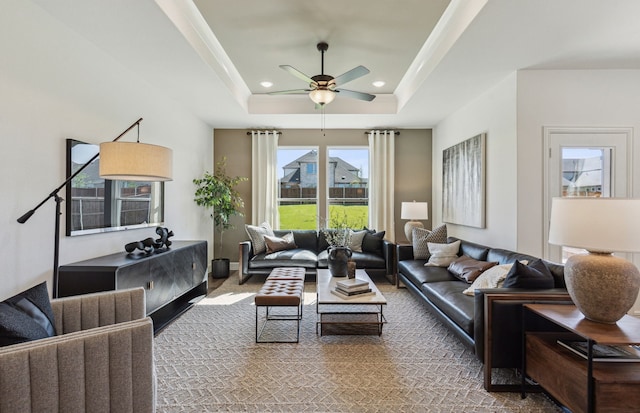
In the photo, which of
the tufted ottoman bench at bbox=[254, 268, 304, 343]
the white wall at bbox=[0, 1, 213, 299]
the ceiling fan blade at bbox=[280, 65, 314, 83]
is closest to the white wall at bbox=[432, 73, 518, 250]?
the ceiling fan blade at bbox=[280, 65, 314, 83]

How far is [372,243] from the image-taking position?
525 centimetres

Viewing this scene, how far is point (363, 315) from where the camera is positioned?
349 cm

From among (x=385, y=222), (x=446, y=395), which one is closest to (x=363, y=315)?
(x=446, y=395)

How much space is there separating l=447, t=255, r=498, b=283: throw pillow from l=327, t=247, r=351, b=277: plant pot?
1200 millimetres

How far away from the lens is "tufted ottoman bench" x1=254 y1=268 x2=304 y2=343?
2.75 meters

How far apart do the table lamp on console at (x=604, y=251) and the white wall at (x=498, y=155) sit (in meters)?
1.77

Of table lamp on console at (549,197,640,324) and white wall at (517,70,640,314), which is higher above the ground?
white wall at (517,70,640,314)

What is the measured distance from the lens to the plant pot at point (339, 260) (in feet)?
11.6

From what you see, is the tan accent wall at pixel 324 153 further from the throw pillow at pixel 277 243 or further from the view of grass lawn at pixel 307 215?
the throw pillow at pixel 277 243

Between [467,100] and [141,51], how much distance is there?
4099 millimetres

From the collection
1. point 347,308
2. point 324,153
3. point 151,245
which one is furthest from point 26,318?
point 324,153

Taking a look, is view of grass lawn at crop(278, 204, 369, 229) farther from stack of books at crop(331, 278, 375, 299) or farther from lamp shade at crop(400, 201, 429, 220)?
stack of books at crop(331, 278, 375, 299)

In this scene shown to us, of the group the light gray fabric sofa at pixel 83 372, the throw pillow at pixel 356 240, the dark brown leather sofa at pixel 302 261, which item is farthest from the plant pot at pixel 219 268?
the light gray fabric sofa at pixel 83 372

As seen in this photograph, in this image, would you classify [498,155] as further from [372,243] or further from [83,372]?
[83,372]
